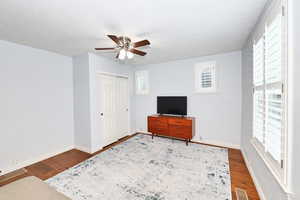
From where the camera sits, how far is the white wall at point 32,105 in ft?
7.70

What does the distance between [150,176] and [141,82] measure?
308 centimetres

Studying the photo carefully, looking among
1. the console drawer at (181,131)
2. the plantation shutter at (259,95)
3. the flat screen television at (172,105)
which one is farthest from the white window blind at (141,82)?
the plantation shutter at (259,95)

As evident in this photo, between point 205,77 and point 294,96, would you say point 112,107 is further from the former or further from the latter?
point 294,96

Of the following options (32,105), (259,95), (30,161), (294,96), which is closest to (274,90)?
(294,96)

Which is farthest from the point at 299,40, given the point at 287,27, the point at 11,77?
the point at 11,77

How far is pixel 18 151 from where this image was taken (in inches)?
97.3

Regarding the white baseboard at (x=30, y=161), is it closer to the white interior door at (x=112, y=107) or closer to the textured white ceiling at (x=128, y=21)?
the white interior door at (x=112, y=107)

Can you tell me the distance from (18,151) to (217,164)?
4.04m

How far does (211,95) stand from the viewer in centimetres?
343

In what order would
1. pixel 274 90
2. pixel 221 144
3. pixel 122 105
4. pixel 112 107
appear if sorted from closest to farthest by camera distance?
pixel 274 90 < pixel 221 144 < pixel 112 107 < pixel 122 105

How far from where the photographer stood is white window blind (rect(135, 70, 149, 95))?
14.4 feet

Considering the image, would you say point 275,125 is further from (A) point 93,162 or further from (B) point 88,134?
(B) point 88,134

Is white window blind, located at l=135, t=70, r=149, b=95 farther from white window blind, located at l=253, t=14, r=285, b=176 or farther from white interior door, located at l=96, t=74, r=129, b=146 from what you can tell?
white window blind, located at l=253, t=14, r=285, b=176

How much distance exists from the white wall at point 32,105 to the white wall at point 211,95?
262cm
